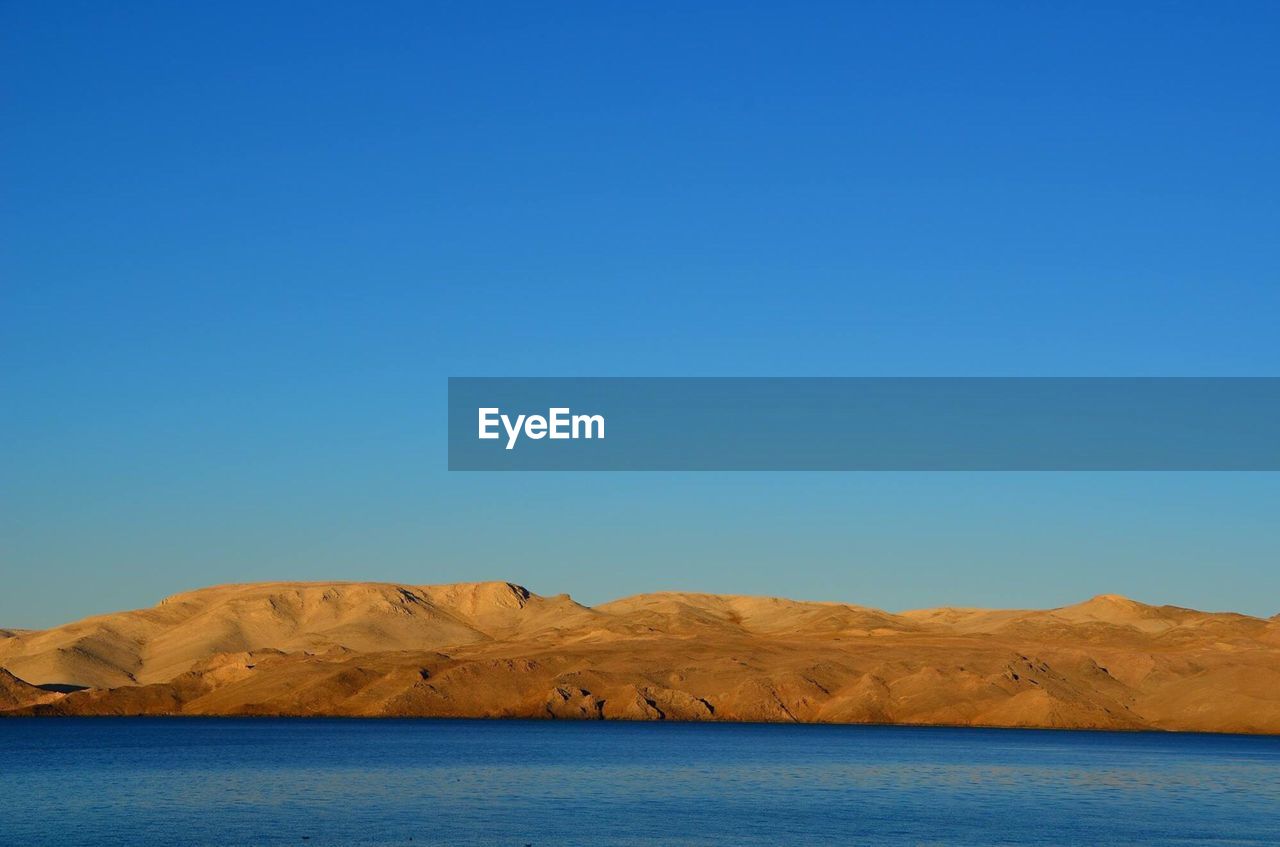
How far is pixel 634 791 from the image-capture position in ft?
338

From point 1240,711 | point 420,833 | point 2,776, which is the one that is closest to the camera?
point 420,833

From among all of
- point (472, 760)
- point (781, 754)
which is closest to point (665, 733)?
point (781, 754)

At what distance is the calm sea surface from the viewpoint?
78.7 meters

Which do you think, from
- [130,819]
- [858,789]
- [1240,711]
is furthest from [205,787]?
[1240,711]

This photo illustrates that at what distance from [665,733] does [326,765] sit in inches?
2579

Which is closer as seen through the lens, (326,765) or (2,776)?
(2,776)

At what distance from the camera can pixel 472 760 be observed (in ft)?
439

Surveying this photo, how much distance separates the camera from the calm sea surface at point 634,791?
258 feet

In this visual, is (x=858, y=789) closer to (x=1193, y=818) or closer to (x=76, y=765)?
(x=1193, y=818)

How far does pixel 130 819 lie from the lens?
83438mm

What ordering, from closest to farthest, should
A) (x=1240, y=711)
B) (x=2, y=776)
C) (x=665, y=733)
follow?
(x=2, y=776) < (x=665, y=733) < (x=1240, y=711)

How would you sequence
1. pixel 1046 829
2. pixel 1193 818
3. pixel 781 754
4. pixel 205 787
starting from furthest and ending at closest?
pixel 781 754
pixel 205 787
pixel 1193 818
pixel 1046 829

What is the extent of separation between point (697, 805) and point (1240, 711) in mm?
130075

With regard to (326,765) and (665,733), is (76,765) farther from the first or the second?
(665,733)
